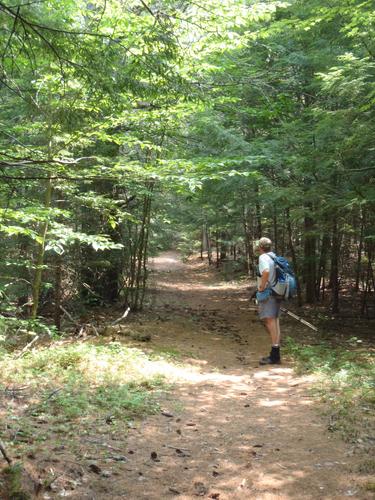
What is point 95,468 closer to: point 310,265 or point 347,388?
point 347,388

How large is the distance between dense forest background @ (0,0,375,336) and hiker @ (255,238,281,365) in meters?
1.66

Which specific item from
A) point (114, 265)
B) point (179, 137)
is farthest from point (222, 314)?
point (179, 137)

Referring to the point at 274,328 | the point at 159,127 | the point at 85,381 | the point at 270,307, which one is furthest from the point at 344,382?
the point at 159,127

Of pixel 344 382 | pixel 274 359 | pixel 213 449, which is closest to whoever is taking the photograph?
pixel 213 449

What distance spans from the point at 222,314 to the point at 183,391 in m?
8.08

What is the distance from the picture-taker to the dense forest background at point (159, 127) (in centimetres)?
485

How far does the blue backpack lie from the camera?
7969 mm

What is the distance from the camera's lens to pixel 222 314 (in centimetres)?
1440

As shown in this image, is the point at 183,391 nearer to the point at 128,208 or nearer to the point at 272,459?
the point at 272,459

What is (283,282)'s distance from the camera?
7973 mm

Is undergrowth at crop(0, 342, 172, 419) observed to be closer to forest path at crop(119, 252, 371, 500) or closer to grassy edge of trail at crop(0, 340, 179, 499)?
grassy edge of trail at crop(0, 340, 179, 499)

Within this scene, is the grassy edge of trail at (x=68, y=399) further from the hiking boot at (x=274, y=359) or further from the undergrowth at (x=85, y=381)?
the hiking boot at (x=274, y=359)

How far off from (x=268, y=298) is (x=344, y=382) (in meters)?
2.35

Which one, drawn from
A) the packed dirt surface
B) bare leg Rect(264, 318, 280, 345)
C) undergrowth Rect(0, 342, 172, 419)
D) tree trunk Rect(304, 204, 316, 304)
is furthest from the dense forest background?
bare leg Rect(264, 318, 280, 345)
